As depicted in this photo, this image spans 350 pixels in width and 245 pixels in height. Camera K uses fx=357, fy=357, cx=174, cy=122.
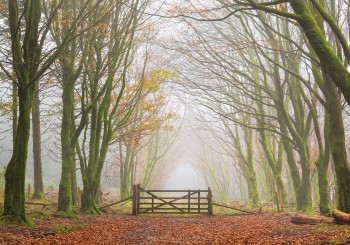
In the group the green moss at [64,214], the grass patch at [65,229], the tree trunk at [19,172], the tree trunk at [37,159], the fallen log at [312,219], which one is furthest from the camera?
the tree trunk at [37,159]

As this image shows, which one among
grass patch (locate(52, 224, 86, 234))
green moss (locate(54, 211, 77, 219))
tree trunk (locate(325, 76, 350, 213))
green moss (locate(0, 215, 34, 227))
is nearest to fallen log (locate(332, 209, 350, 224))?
tree trunk (locate(325, 76, 350, 213))

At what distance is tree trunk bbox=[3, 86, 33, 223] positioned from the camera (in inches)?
360

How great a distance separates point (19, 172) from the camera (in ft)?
30.6

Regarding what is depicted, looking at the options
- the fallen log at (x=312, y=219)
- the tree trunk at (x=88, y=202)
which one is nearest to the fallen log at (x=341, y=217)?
the fallen log at (x=312, y=219)

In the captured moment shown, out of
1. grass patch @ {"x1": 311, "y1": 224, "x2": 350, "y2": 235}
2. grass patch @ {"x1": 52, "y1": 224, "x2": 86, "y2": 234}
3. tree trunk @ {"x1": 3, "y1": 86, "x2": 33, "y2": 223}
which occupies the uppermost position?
tree trunk @ {"x1": 3, "y1": 86, "x2": 33, "y2": 223}

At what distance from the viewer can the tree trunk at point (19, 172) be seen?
916 centimetres

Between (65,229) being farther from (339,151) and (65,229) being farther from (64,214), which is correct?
(339,151)

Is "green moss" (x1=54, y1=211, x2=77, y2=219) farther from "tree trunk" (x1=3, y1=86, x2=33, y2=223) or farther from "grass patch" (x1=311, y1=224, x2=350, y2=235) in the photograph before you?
"grass patch" (x1=311, y1=224, x2=350, y2=235)

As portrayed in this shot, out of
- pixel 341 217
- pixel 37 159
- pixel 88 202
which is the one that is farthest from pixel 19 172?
pixel 37 159

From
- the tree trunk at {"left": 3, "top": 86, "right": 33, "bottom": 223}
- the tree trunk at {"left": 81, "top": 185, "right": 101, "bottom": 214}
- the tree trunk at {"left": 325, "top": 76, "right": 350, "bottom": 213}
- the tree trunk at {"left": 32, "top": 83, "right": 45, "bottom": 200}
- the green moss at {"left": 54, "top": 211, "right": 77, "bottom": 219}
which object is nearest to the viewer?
the tree trunk at {"left": 325, "top": 76, "right": 350, "bottom": 213}

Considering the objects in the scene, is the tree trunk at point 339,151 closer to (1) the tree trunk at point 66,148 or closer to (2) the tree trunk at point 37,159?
(1) the tree trunk at point 66,148

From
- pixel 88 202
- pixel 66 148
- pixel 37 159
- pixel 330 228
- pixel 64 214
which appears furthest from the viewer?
pixel 37 159

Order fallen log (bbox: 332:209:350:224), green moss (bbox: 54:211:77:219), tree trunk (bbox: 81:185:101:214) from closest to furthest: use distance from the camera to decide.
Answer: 1. fallen log (bbox: 332:209:350:224)
2. green moss (bbox: 54:211:77:219)
3. tree trunk (bbox: 81:185:101:214)

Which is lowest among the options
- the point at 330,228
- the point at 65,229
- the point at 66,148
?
the point at 65,229
